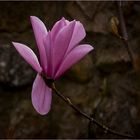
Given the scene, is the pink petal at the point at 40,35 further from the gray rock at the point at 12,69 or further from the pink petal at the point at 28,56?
the gray rock at the point at 12,69

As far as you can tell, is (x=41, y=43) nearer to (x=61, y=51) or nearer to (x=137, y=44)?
(x=61, y=51)

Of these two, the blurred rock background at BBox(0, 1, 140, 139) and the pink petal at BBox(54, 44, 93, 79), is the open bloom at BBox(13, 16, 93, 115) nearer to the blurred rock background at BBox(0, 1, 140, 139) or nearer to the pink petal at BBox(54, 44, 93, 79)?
the pink petal at BBox(54, 44, 93, 79)

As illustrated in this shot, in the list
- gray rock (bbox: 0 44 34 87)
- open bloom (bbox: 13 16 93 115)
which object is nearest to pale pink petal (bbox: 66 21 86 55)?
open bloom (bbox: 13 16 93 115)

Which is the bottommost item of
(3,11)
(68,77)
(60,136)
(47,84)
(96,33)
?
(60,136)

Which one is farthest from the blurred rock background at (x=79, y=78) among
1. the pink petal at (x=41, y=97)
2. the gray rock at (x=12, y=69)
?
the pink petal at (x=41, y=97)

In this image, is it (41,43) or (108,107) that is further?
(108,107)

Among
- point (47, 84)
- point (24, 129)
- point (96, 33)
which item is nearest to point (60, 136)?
point (24, 129)
